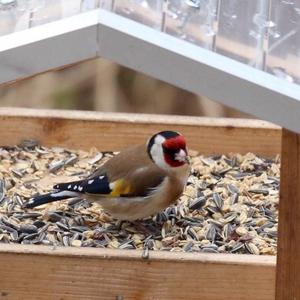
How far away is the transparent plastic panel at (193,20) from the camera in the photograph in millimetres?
2512

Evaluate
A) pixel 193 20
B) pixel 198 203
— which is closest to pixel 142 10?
pixel 193 20

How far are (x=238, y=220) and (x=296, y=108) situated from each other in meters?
1.18

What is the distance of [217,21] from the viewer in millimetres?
2650

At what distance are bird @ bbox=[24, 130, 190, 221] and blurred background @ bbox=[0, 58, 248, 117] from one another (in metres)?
2.39

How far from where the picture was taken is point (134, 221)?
3625mm

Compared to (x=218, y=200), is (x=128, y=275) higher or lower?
lower

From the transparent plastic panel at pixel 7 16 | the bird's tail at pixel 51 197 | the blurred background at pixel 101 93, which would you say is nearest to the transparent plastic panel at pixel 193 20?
the transparent plastic panel at pixel 7 16

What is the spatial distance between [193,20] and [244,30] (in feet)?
0.39

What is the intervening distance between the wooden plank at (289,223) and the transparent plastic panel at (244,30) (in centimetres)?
30

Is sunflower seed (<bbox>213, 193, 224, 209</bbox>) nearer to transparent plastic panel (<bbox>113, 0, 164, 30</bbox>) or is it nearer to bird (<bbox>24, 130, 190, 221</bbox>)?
bird (<bbox>24, 130, 190, 221</bbox>)

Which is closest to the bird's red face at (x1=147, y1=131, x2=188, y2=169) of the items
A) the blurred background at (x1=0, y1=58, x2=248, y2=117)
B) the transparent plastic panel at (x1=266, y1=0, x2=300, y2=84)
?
the transparent plastic panel at (x1=266, y1=0, x2=300, y2=84)

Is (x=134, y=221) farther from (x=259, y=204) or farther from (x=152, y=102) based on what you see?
(x=152, y=102)

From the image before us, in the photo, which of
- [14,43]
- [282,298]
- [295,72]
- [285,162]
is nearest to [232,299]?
[282,298]

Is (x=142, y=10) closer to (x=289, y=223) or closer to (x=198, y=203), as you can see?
(x=289, y=223)
